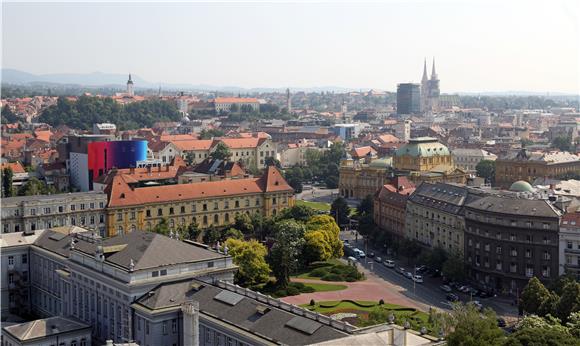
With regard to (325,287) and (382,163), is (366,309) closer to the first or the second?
(325,287)

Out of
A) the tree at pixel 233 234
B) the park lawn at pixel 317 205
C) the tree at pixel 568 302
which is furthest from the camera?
the park lawn at pixel 317 205

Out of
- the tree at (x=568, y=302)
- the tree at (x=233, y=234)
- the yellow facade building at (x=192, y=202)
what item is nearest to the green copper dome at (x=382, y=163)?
the yellow facade building at (x=192, y=202)

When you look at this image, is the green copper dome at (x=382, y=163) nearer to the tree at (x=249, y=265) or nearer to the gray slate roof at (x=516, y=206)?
the gray slate roof at (x=516, y=206)

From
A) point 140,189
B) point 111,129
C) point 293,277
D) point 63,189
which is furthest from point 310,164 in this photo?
point 293,277

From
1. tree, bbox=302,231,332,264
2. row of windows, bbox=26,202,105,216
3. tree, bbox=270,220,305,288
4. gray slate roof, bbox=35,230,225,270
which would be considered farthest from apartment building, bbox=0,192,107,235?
gray slate roof, bbox=35,230,225,270

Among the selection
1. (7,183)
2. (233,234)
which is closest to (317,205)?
(233,234)

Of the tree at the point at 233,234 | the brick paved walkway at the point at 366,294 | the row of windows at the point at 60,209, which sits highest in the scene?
the row of windows at the point at 60,209

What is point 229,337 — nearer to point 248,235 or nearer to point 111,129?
point 248,235

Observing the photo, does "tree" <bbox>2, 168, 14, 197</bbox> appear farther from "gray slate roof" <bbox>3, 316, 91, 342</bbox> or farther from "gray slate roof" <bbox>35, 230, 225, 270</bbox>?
"gray slate roof" <bbox>3, 316, 91, 342</bbox>
